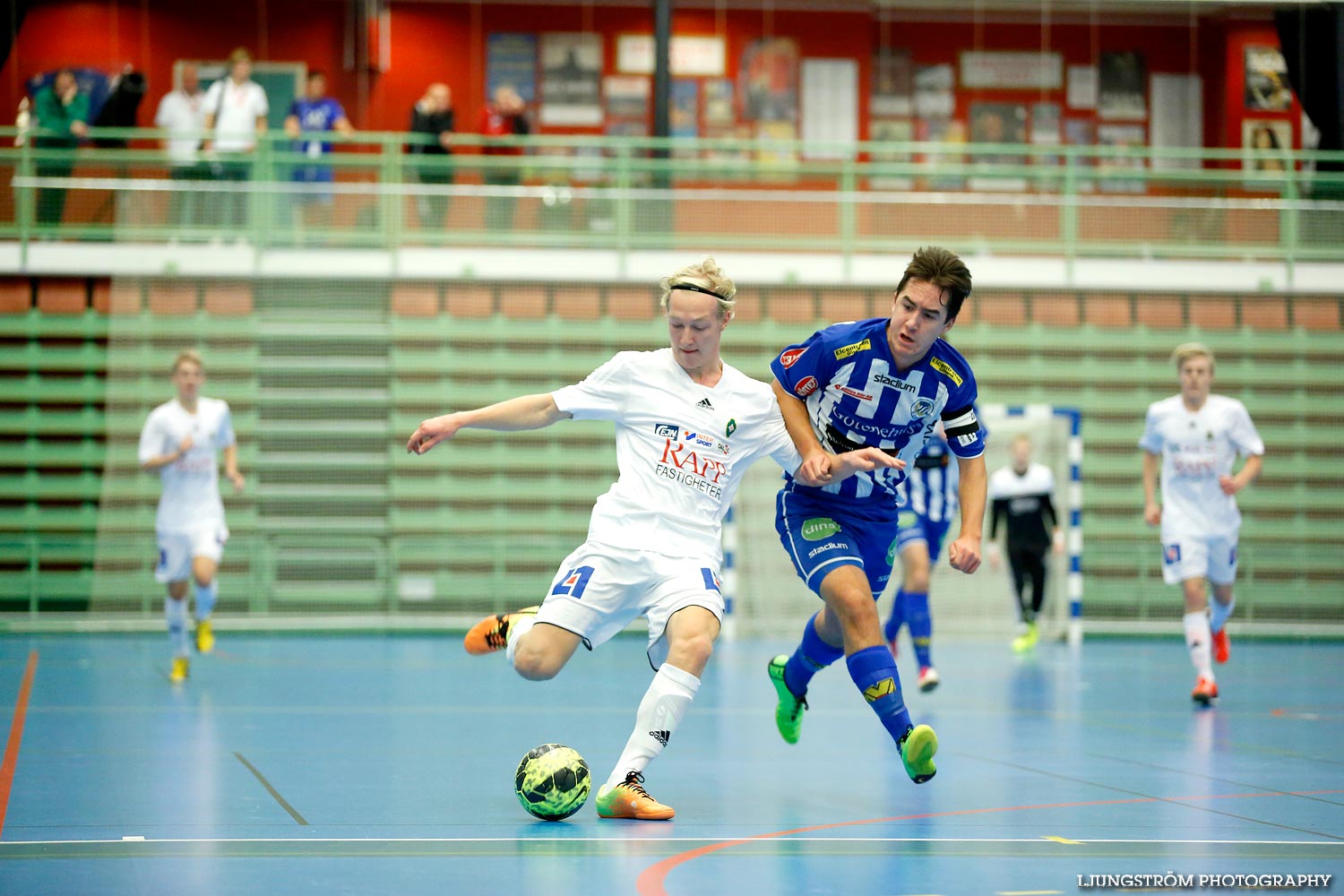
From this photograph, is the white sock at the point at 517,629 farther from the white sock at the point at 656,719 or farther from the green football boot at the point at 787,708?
the green football boot at the point at 787,708

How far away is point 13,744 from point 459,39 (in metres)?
15.3

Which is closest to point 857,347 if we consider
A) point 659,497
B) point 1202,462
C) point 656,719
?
point 659,497

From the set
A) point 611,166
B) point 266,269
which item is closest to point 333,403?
point 266,269

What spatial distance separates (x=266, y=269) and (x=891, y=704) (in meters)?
12.5

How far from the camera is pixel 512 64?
21.0m

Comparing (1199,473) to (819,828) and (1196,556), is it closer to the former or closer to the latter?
(1196,556)

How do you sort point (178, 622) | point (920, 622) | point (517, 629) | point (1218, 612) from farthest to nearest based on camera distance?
1. point (178, 622)
2. point (1218, 612)
3. point (920, 622)
4. point (517, 629)

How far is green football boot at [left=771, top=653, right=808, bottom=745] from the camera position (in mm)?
6695

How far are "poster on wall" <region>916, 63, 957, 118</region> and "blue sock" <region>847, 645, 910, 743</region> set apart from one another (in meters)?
17.3

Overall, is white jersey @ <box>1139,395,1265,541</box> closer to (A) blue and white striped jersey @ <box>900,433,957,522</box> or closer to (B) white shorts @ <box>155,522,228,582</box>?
(A) blue and white striped jersey @ <box>900,433,957,522</box>

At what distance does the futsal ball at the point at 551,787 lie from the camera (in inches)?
205

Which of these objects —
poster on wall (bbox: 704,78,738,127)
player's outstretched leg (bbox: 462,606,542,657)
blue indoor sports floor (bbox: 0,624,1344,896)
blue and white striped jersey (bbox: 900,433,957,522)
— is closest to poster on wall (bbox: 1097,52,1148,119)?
poster on wall (bbox: 704,78,738,127)

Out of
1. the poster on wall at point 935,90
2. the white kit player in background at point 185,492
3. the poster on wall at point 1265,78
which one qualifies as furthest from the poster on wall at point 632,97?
the white kit player in background at point 185,492

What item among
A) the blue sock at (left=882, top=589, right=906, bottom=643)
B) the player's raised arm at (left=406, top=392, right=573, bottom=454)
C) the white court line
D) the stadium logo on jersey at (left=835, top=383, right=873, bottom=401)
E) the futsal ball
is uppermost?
the stadium logo on jersey at (left=835, top=383, right=873, bottom=401)
